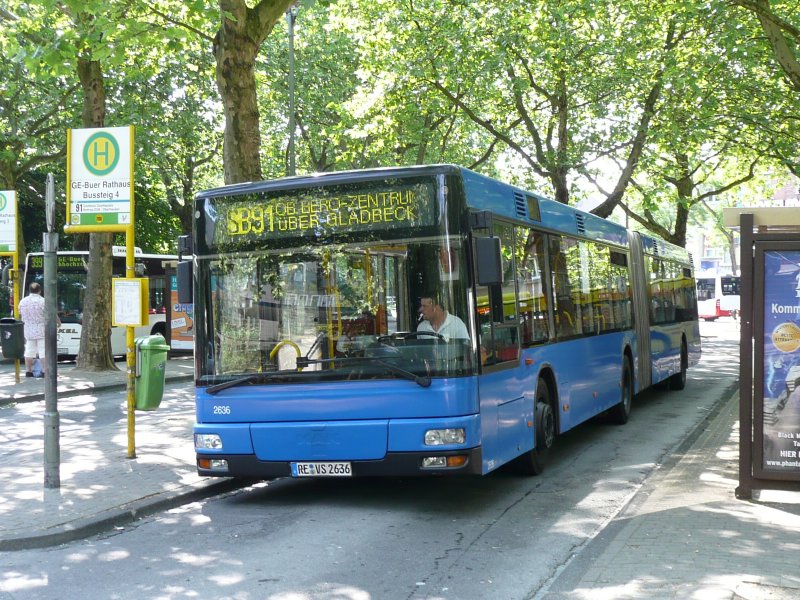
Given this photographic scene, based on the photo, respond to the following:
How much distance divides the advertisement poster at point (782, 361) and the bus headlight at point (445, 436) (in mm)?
2325

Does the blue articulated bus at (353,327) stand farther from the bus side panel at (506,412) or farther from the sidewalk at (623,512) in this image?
the sidewalk at (623,512)

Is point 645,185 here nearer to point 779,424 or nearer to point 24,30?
point 24,30

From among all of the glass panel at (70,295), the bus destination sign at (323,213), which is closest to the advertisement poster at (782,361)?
the bus destination sign at (323,213)

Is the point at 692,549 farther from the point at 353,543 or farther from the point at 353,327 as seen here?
the point at 353,327

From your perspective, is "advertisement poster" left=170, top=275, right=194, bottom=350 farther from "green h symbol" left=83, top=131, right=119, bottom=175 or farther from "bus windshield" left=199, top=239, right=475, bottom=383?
"bus windshield" left=199, top=239, right=475, bottom=383

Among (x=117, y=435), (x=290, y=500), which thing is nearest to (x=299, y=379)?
(x=290, y=500)

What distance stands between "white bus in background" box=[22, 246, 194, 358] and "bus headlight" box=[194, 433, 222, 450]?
18910 millimetres

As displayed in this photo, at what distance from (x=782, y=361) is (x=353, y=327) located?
3.26 m

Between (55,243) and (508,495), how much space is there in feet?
14.5

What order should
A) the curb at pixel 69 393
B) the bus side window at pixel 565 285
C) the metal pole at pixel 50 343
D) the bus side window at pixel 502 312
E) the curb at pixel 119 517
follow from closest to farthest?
1. the curb at pixel 119 517
2. the bus side window at pixel 502 312
3. the metal pole at pixel 50 343
4. the bus side window at pixel 565 285
5. the curb at pixel 69 393

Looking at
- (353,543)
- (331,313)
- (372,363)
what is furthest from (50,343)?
(353,543)

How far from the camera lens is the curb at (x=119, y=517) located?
23.7 feet

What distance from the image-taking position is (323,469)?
8.21m

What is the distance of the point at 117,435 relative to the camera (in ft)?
42.3
